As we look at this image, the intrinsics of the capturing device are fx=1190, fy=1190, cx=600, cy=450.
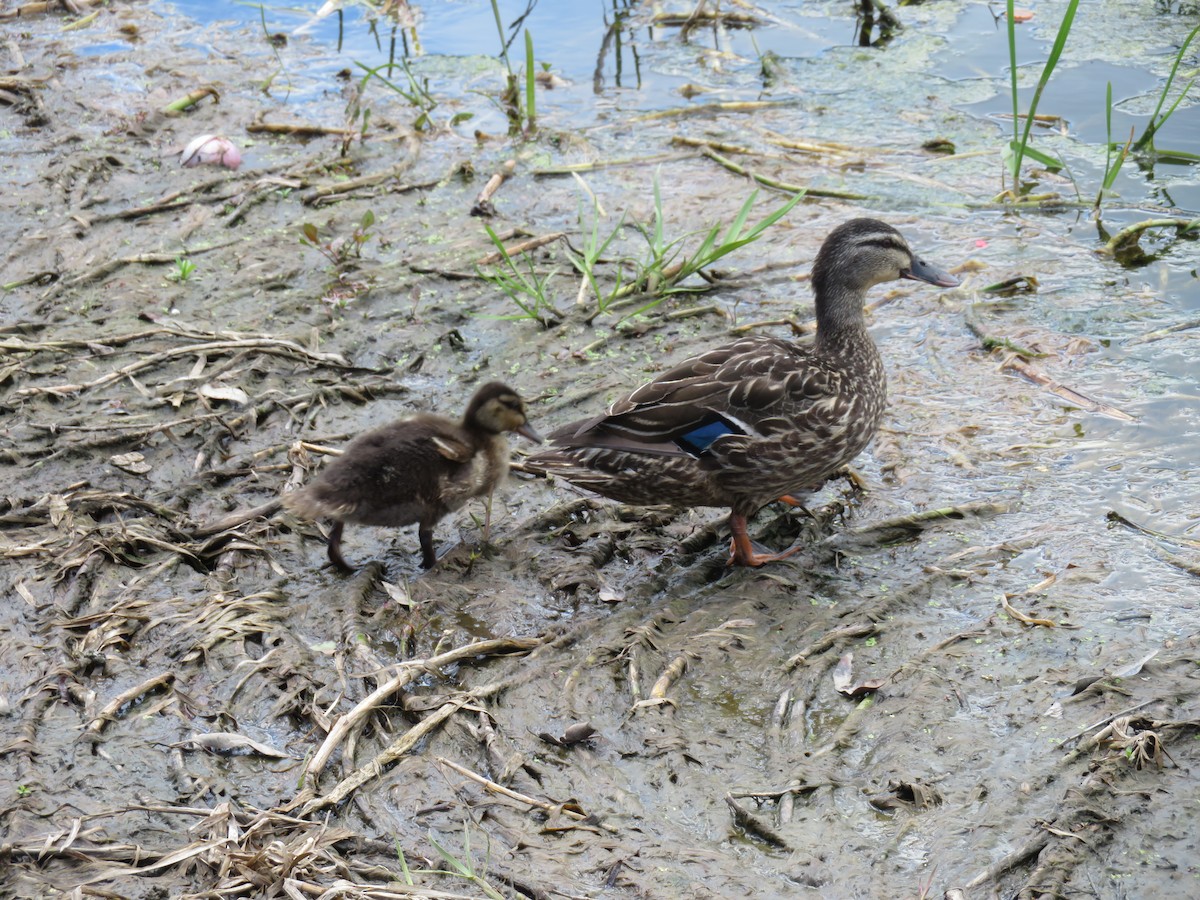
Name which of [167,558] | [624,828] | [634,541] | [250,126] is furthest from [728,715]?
[250,126]

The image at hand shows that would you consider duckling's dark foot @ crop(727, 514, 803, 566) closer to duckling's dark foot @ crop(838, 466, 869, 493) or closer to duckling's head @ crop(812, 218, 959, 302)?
duckling's dark foot @ crop(838, 466, 869, 493)

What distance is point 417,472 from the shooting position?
15.2 ft

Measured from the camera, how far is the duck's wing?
4723mm

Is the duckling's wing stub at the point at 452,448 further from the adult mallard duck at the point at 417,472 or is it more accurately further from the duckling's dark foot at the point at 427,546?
the duckling's dark foot at the point at 427,546

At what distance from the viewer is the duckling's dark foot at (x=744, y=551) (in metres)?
4.77

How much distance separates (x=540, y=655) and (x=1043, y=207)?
14.9 ft

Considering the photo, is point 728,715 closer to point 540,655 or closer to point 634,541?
point 540,655

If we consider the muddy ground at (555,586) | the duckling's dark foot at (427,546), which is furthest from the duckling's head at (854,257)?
the duckling's dark foot at (427,546)

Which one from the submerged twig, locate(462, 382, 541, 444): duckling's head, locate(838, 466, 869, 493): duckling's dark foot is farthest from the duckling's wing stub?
the submerged twig

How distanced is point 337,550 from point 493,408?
857 mm

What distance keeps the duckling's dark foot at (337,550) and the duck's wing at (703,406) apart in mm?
940

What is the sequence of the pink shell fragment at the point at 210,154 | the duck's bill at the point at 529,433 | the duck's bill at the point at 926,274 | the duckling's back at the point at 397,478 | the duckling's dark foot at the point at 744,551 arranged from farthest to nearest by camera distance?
the pink shell fragment at the point at 210,154, the duck's bill at the point at 926,274, the duck's bill at the point at 529,433, the duckling's dark foot at the point at 744,551, the duckling's back at the point at 397,478

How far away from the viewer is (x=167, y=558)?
15.5 ft

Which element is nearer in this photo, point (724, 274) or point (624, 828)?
point (624, 828)
